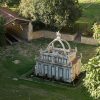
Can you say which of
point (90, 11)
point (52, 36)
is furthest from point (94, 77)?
point (90, 11)

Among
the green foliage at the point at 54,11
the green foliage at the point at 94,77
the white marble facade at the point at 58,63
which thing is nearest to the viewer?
the green foliage at the point at 94,77

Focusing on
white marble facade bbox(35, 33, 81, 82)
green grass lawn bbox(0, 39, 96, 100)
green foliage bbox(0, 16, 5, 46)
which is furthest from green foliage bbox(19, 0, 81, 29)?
white marble facade bbox(35, 33, 81, 82)

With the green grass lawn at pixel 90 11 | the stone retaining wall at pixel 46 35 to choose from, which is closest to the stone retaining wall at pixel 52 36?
the stone retaining wall at pixel 46 35

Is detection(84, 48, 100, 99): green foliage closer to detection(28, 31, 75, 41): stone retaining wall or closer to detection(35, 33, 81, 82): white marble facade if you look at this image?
detection(35, 33, 81, 82): white marble facade

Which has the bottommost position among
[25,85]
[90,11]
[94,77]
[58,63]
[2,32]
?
[25,85]

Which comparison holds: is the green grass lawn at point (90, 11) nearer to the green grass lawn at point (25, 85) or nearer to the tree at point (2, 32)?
the green grass lawn at point (25, 85)

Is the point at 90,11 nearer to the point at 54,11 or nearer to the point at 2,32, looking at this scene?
the point at 54,11

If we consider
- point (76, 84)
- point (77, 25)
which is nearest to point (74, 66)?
point (76, 84)
